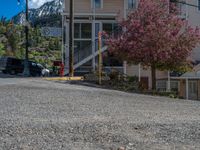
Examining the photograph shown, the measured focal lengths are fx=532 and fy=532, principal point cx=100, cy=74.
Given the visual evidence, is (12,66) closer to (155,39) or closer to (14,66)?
(14,66)

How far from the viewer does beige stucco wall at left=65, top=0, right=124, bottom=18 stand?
4753cm

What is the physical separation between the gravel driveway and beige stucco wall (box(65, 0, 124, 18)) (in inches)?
1162

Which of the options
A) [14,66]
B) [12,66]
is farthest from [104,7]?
[12,66]

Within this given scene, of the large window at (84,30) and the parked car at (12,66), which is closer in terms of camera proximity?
the large window at (84,30)

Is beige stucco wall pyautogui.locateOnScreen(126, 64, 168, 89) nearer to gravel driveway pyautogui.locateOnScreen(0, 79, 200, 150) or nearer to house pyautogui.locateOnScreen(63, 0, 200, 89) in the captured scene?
house pyautogui.locateOnScreen(63, 0, 200, 89)

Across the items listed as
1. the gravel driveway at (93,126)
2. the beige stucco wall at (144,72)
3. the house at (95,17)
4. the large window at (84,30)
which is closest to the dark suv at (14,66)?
the house at (95,17)

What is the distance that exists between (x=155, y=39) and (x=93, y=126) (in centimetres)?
1737

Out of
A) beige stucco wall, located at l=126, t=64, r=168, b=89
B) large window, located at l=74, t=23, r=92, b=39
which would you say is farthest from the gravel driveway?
large window, located at l=74, t=23, r=92, b=39

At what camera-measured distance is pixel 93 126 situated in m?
12.6

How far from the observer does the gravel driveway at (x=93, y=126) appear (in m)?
10.9

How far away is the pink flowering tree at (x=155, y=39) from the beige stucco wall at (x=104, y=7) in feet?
52.4

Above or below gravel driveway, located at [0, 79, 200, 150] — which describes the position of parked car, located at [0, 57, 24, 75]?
above

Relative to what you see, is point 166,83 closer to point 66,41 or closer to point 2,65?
point 66,41

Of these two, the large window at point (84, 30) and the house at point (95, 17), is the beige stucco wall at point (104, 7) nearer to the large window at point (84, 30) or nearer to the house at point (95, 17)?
the house at point (95, 17)
